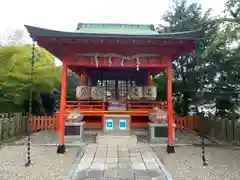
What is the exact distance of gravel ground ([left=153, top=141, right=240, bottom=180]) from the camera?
6.61 metres

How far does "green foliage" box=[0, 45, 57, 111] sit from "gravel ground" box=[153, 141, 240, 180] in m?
9.50

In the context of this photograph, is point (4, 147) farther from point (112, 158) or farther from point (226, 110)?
point (226, 110)

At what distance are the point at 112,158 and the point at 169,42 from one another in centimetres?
423

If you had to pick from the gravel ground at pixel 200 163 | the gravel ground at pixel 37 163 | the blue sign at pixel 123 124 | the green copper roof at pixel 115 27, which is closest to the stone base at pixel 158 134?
the gravel ground at pixel 200 163

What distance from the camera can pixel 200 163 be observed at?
775 cm

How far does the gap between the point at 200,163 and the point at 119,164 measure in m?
2.45

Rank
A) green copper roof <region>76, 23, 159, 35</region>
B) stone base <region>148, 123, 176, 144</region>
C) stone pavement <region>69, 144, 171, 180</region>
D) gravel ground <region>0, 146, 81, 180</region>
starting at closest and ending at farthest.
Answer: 1. stone pavement <region>69, 144, 171, 180</region>
2. gravel ground <region>0, 146, 81, 180</region>
3. stone base <region>148, 123, 176, 144</region>
4. green copper roof <region>76, 23, 159, 35</region>

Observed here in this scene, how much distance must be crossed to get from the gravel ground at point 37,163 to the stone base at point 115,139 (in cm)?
133

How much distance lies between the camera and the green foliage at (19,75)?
15.7 m

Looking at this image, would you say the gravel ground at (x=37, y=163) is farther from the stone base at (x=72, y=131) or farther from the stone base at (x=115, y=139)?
the stone base at (x=115, y=139)

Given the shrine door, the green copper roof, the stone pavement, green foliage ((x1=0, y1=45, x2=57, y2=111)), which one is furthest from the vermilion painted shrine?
green foliage ((x1=0, y1=45, x2=57, y2=111))

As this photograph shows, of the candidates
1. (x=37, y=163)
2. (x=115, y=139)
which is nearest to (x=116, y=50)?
(x=115, y=139)

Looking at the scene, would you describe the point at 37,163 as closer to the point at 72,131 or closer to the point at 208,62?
the point at 72,131

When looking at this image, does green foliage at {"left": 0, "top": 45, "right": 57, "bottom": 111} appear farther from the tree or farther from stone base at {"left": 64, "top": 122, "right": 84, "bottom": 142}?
the tree
